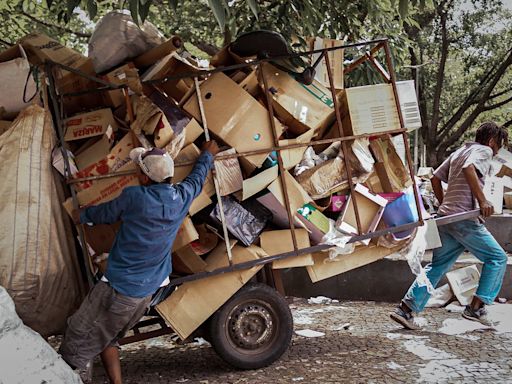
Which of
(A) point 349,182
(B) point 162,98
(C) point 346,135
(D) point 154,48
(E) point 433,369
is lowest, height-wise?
(E) point 433,369

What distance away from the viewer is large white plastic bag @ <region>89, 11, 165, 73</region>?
405cm

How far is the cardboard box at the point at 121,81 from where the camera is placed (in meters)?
3.92

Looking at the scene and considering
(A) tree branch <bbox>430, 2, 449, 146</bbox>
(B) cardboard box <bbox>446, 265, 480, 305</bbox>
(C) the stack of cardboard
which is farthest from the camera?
(A) tree branch <bbox>430, 2, 449, 146</bbox>

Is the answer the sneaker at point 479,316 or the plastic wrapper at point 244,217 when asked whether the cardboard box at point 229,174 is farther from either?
the sneaker at point 479,316

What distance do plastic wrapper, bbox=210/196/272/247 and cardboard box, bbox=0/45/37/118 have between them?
53.9 inches

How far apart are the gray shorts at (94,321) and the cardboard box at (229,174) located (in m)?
0.85

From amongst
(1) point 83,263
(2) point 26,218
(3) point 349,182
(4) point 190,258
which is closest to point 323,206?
(3) point 349,182

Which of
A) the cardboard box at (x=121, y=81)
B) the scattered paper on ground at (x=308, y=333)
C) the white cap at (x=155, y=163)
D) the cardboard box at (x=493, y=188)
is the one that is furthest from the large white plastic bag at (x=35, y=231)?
the cardboard box at (x=493, y=188)

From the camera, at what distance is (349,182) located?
4238 mm

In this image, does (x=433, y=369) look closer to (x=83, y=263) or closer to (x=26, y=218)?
(x=83, y=263)

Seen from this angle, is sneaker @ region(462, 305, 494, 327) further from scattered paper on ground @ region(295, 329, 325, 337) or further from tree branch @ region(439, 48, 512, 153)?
tree branch @ region(439, 48, 512, 153)

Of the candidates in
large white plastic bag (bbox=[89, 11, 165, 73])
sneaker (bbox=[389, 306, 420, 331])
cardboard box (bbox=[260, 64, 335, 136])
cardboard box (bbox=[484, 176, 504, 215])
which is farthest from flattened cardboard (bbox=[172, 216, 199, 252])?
cardboard box (bbox=[484, 176, 504, 215])

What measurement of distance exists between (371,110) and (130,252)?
6.12 feet

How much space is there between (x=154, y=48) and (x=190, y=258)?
53.0 inches
